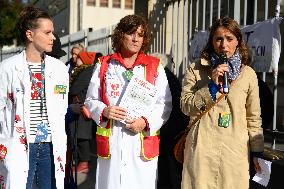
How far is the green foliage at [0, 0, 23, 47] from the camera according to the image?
34031mm

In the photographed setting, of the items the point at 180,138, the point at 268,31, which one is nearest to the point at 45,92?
the point at 180,138

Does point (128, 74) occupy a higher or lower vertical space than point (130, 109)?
higher

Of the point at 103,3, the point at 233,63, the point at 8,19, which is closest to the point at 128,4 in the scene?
the point at 103,3

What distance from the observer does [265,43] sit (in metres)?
4.45

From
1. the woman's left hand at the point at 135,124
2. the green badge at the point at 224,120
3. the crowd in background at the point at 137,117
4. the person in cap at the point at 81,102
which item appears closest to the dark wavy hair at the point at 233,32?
the crowd in background at the point at 137,117

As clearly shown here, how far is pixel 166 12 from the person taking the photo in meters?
7.51

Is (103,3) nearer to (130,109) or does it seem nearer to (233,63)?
(130,109)

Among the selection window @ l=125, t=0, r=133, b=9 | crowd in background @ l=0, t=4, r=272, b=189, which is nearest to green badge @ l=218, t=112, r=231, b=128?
crowd in background @ l=0, t=4, r=272, b=189

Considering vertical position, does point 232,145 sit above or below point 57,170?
above

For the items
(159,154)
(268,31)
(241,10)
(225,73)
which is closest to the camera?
(225,73)

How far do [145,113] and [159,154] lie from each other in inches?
21.9

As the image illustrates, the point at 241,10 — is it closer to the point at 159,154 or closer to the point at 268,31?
the point at 268,31

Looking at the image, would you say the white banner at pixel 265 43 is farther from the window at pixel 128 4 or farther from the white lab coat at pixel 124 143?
the window at pixel 128 4

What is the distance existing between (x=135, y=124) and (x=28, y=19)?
1.11m
